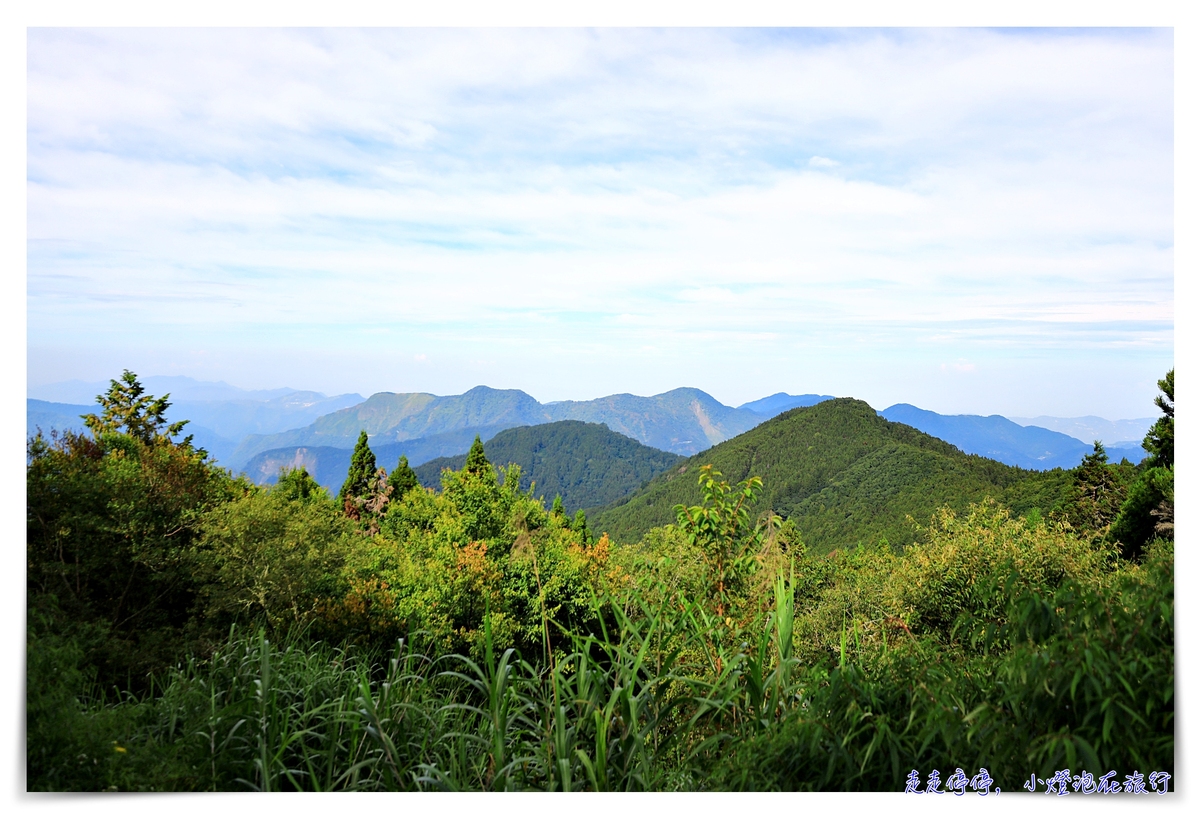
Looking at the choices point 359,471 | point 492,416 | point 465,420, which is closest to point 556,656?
point 492,416

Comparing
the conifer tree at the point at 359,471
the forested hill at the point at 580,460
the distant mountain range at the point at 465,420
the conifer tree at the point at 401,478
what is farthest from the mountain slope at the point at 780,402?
the forested hill at the point at 580,460

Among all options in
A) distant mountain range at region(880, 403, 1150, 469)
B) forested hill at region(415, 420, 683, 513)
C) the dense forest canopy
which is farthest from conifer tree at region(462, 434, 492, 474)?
forested hill at region(415, 420, 683, 513)

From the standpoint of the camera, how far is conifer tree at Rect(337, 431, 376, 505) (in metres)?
11.9

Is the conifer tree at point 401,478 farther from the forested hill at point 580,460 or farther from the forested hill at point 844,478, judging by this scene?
the forested hill at point 580,460

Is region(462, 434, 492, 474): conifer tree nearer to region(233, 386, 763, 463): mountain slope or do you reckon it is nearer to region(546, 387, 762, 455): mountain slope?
region(233, 386, 763, 463): mountain slope

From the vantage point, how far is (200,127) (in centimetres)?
302

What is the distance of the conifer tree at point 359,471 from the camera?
11898 mm

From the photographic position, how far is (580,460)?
67.8 feet

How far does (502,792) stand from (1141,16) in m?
3.74

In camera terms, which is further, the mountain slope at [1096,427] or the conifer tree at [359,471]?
Answer: the conifer tree at [359,471]

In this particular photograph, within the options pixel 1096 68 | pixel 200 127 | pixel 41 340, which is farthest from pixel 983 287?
pixel 41 340

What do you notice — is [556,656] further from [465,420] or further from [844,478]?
[844,478]

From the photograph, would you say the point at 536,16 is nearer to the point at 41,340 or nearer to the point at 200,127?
the point at 200,127

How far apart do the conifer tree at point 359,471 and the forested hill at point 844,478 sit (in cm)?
487
